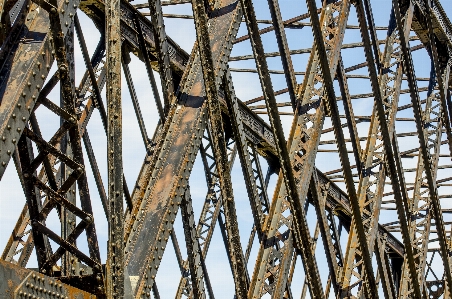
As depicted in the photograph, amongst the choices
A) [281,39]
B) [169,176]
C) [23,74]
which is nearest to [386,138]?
[281,39]

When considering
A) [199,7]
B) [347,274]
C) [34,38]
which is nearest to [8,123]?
[34,38]

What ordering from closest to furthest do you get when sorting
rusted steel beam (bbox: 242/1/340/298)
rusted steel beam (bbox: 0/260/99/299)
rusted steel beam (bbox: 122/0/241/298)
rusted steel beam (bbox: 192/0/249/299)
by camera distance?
1. rusted steel beam (bbox: 0/260/99/299)
2. rusted steel beam (bbox: 122/0/241/298)
3. rusted steel beam (bbox: 192/0/249/299)
4. rusted steel beam (bbox: 242/1/340/298)

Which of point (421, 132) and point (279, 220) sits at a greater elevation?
point (421, 132)

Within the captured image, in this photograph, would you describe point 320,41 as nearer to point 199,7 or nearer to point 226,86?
point 226,86

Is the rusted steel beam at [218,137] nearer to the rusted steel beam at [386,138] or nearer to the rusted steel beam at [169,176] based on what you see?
the rusted steel beam at [169,176]

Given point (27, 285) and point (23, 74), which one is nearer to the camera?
point (27, 285)

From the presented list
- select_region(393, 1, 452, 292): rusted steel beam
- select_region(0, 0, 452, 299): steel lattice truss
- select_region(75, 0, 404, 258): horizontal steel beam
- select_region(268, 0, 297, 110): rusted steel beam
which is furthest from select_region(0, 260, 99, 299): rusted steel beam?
select_region(393, 1, 452, 292): rusted steel beam

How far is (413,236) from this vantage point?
16469 mm

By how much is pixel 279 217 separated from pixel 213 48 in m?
2.57

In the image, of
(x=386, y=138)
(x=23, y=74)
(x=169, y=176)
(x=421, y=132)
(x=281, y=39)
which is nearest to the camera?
(x=23, y=74)

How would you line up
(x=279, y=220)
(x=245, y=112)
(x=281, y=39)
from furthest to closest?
(x=245, y=112) → (x=279, y=220) → (x=281, y=39)

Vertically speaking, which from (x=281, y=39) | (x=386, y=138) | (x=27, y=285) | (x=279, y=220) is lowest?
(x=27, y=285)

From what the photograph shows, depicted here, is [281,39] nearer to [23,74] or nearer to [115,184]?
A: [115,184]

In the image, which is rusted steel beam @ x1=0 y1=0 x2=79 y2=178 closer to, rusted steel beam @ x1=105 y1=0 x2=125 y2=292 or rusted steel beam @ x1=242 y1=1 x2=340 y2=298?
rusted steel beam @ x1=105 y1=0 x2=125 y2=292
